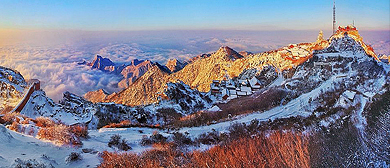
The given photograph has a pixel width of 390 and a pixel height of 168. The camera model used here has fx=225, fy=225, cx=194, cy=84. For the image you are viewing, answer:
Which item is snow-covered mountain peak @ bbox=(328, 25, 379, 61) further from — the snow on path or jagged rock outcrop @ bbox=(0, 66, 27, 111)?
jagged rock outcrop @ bbox=(0, 66, 27, 111)

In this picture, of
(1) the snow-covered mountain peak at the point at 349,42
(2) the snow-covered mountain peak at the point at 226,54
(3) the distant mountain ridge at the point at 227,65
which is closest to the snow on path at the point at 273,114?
(3) the distant mountain ridge at the point at 227,65

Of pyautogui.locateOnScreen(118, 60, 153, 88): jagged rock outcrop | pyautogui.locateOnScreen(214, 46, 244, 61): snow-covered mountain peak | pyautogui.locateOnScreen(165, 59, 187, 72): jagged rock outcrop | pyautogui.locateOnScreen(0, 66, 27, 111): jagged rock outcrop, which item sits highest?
pyautogui.locateOnScreen(214, 46, 244, 61): snow-covered mountain peak

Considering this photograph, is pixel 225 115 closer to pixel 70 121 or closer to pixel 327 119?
pixel 327 119

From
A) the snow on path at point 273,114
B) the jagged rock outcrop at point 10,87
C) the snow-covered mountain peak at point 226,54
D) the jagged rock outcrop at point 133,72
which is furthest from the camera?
the jagged rock outcrop at point 133,72

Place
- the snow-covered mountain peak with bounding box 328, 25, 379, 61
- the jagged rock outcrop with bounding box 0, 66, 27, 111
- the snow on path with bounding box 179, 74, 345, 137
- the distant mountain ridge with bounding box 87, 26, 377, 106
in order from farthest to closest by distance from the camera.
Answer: the distant mountain ridge with bounding box 87, 26, 377, 106
the snow-covered mountain peak with bounding box 328, 25, 379, 61
the jagged rock outcrop with bounding box 0, 66, 27, 111
the snow on path with bounding box 179, 74, 345, 137

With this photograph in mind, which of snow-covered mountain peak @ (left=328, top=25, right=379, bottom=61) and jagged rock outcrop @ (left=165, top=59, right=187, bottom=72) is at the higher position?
snow-covered mountain peak @ (left=328, top=25, right=379, bottom=61)

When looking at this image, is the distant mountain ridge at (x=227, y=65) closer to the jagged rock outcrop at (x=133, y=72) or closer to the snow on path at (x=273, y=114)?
the snow on path at (x=273, y=114)

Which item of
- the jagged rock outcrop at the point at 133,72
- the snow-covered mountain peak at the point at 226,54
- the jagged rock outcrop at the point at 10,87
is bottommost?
the jagged rock outcrop at the point at 133,72

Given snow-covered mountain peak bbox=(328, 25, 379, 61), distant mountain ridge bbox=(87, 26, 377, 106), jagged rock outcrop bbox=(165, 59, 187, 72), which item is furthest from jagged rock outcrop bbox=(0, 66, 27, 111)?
jagged rock outcrop bbox=(165, 59, 187, 72)

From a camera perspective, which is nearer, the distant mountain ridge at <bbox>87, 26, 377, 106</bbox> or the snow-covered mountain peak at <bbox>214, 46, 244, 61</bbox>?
the distant mountain ridge at <bbox>87, 26, 377, 106</bbox>

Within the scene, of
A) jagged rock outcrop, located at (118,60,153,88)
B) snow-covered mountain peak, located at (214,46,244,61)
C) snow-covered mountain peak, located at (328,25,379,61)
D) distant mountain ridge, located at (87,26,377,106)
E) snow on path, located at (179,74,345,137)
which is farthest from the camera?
jagged rock outcrop, located at (118,60,153,88)

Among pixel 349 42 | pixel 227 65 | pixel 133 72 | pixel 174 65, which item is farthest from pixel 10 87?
pixel 133 72

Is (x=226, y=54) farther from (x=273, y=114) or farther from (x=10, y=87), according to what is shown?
(x=10, y=87)

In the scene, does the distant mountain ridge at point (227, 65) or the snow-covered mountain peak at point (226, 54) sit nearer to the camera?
the distant mountain ridge at point (227, 65)
